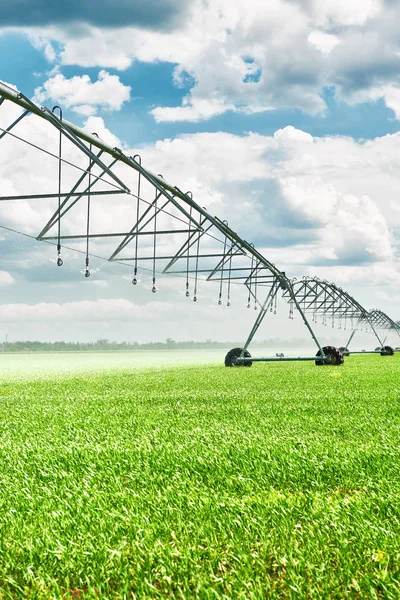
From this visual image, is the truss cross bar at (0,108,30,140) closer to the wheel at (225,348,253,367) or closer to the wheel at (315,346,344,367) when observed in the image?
the wheel at (225,348,253,367)

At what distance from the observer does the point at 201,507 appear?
10.6 ft

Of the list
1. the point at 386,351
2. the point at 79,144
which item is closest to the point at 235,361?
the point at 79,144

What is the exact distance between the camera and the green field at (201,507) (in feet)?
7.77

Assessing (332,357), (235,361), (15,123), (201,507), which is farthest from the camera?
(332,357)

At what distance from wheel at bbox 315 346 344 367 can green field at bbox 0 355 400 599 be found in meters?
16.0

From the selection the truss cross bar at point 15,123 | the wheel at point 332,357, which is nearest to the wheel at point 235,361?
the wheel at point 332,357

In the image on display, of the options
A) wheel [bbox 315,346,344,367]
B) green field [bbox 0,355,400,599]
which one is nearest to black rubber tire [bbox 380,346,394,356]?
wheel [bbox 315,346,344,367]

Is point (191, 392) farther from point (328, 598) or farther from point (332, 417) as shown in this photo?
point (328, 598)

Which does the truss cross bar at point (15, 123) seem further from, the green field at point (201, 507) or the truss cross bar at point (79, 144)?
the green field at point (201, 507)

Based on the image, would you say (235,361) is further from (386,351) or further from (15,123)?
(386,351)

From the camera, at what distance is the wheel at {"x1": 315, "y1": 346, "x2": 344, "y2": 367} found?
73.8ft

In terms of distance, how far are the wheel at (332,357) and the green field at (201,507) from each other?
52.6 feet

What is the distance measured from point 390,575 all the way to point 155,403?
6.41m

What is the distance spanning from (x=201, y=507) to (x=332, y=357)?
20.4 meters
